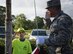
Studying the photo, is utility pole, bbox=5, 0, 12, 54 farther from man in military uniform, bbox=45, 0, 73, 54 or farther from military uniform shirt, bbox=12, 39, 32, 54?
man in military uniform, bbox=45, 0, 73, 54

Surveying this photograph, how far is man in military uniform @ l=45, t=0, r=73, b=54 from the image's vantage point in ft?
16.6

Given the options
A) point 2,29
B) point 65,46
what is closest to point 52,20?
point 65,46

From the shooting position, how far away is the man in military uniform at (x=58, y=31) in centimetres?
507

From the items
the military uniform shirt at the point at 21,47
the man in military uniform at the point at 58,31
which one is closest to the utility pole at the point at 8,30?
the military uniform shirt at the point at 21,47

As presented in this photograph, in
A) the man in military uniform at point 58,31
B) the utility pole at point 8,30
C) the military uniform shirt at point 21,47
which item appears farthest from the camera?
the utility pole at point 8,30

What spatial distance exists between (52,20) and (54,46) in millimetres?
422

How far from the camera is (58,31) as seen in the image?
5.09m

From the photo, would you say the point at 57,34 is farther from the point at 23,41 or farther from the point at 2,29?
the point at 2,29

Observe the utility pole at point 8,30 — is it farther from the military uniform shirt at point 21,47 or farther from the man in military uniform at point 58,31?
the man in military uniform at point 58,31

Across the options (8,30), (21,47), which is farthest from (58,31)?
(8,30)

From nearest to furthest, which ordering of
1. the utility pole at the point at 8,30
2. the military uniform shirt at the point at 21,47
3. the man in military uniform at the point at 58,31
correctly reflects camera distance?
the man in military uniform at the point at 58,31 → the military uniform shirt at the point at 21,47 → the utility pole at the point at 8,30

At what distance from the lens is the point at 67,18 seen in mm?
5199

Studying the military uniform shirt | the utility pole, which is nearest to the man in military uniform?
the military uniform shirt

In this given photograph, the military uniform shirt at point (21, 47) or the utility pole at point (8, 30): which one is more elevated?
the utility pole at point (8, 30)
